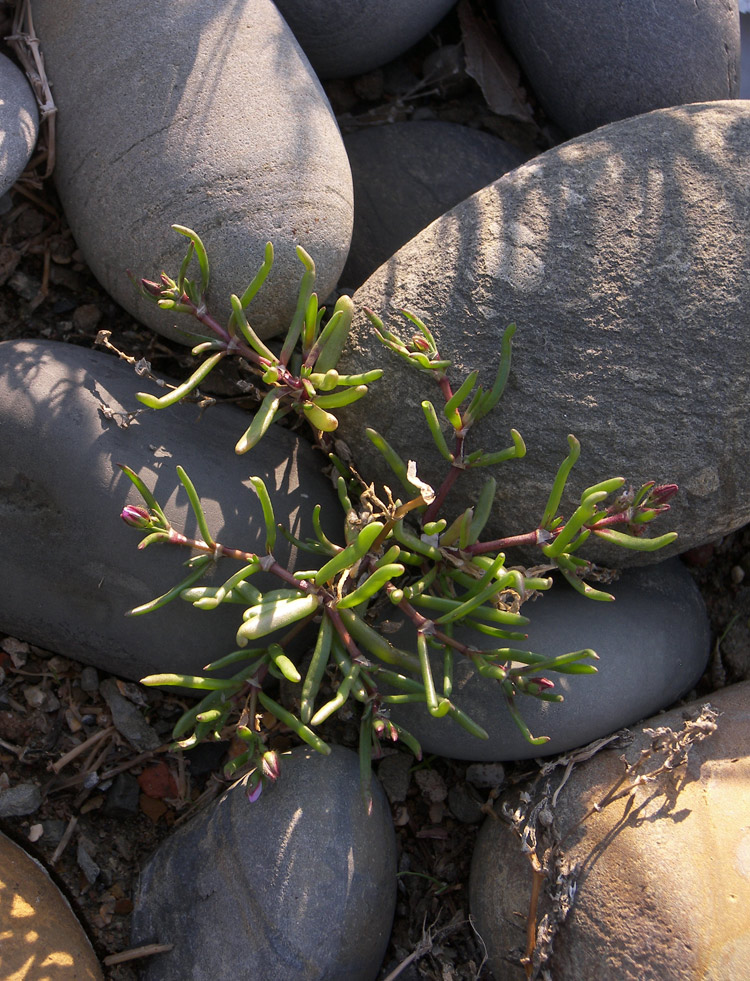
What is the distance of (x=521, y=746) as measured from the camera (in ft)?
6.91

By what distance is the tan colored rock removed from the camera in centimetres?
186

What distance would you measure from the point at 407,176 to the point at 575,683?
A: 1652 millimetres

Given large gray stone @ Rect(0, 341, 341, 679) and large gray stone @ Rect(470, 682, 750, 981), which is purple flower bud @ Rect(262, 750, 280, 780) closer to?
large gray stone @ Rect(0, 341, 341, 679)

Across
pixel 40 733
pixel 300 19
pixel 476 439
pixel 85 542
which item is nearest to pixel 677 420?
pixel 476 439

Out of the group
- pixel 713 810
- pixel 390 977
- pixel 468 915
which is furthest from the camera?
pixel 468 915

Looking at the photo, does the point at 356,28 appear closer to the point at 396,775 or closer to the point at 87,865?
the point at 396,775

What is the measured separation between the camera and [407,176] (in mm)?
2633

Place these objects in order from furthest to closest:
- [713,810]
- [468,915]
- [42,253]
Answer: [42,253] → [468,915] → [713,810]

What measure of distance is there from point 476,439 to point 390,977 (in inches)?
53.1

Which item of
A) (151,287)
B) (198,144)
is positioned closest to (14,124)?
(198,144)

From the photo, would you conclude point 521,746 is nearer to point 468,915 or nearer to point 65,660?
point 468,915

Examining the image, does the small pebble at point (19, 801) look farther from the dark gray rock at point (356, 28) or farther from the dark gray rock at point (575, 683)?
the dark gray rock at point (356, 28)

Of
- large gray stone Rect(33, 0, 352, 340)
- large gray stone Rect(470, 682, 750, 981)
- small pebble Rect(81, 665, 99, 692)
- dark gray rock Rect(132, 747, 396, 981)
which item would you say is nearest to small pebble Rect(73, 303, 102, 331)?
large gray stone Rect(33, 0, 352, 340)

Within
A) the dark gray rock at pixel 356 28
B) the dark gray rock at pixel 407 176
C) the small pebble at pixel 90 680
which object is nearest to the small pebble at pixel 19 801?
the small pebble at pixel 90 680
